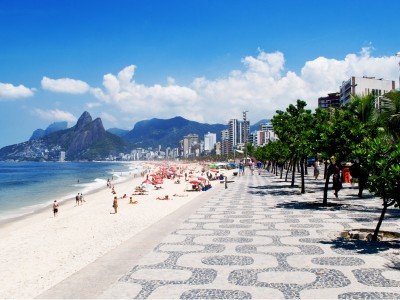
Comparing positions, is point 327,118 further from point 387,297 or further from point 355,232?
point 387,297

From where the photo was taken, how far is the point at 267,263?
1071 centimetres

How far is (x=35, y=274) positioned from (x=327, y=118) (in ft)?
69.3

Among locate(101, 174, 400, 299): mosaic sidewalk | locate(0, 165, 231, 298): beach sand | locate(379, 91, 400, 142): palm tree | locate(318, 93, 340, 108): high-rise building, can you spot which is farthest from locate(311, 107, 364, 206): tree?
locate(318, 93, 340, 108): high-rise building

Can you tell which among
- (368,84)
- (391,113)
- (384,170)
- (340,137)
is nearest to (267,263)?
(384,170)

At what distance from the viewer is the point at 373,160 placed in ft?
40.0

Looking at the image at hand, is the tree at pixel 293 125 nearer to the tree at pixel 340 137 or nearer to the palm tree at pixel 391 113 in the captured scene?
the tree at pixel 340 137

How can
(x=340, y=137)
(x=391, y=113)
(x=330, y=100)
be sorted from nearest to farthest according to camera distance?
(x=391, y=113) → (x=340, y=137) → (x=330, y=100)

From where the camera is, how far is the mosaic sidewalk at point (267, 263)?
8.55 m

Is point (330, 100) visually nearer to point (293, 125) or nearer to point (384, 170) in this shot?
point (293, 125)

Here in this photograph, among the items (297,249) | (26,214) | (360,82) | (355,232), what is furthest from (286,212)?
(360,82)

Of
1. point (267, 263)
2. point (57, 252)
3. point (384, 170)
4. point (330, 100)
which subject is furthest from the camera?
point (330, 100)

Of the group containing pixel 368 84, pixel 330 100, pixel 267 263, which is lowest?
pixel 267 263

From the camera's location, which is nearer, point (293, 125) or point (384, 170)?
point (384, 170)

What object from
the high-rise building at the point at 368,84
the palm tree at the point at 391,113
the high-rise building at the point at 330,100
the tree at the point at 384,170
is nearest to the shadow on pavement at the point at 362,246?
the tree at the point at 384,170
